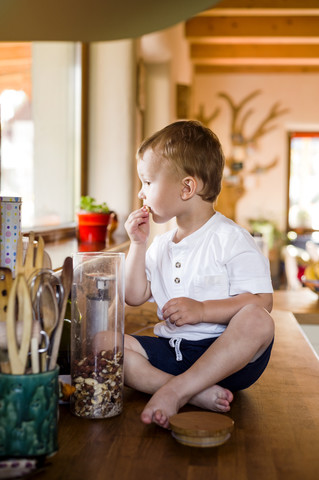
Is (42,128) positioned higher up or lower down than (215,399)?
higher up

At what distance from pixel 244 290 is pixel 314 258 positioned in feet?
6.07

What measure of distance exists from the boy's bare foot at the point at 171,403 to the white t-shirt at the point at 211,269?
169 millimetres

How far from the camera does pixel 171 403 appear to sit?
1099mm

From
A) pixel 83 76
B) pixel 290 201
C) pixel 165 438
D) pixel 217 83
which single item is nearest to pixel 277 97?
pixel 217 83

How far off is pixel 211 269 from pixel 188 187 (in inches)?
7.3

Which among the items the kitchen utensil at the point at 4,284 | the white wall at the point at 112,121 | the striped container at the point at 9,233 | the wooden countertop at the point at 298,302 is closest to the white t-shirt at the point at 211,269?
the striped container at the point at 9,233

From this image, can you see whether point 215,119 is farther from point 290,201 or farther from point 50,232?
point 50,232

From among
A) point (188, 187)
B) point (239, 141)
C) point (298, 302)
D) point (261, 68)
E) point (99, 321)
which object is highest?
point (261, 68)

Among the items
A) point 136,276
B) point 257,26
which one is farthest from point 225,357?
point 257,26

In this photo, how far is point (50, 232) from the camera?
2.41 m

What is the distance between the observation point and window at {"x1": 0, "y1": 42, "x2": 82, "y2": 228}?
7.09 feet

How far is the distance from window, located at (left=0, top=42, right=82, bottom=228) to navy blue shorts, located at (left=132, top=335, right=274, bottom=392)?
2.24 ft

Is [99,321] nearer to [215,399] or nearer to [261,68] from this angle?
[215,399]

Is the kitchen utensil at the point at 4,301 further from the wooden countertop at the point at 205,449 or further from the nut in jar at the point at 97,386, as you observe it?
the nut in jar at the point at 97,386
